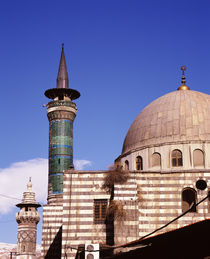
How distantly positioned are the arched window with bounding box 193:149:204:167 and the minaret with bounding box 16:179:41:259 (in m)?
27.0

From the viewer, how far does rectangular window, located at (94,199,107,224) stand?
24.5m

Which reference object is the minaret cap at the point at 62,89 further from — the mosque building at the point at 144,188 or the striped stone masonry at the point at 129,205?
the striped stone masonry at the point at 129,205

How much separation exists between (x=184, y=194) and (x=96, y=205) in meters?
4.74

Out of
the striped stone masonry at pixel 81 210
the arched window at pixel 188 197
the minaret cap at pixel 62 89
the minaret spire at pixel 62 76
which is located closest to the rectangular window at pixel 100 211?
the striped stone masonry at pixel 81 210

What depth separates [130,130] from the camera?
33188 millimetres

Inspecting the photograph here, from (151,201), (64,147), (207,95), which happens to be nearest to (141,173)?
(151,201)

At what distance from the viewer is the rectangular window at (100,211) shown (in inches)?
965

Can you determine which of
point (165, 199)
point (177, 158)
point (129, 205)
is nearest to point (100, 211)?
point (129, 205)

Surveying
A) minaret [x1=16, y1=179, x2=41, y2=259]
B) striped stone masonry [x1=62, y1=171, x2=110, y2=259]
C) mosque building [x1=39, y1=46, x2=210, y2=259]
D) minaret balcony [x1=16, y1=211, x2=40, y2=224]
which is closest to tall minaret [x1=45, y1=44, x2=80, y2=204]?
mosque building [x1=39, y1=46, x2=210, y2=259]

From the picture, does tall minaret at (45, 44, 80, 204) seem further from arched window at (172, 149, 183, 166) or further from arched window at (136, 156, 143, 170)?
arched window at (172, 149, 183, 166)

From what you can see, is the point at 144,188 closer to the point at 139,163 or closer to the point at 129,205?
the point at 129,205

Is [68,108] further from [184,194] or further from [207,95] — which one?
[184,194]

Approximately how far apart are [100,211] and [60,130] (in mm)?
18723

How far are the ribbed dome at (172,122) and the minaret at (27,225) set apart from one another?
22031 millimetres
